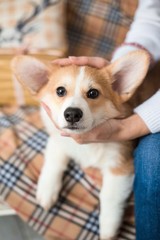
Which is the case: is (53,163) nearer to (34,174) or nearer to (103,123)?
(34,174)

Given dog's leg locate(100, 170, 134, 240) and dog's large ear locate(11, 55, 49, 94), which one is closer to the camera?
dog's large ear locate(11, 55, 49, 94)

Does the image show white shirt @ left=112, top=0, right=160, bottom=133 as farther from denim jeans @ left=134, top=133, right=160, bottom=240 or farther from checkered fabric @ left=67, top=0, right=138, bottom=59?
checkered fabric @ left=67, top=0, right=138, bottom=59

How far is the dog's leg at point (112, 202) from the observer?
45.3 inches

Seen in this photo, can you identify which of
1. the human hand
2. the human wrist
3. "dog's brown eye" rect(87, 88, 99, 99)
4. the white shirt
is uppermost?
the white shirt

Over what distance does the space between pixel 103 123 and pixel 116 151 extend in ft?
0.43

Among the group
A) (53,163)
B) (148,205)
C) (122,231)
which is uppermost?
(148,205)

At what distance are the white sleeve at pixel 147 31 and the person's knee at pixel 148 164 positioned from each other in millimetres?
279

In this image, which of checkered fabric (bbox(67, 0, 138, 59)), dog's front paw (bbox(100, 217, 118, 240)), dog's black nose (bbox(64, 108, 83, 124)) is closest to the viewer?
dog's black nose (bbox(64, 108, 83, 124))

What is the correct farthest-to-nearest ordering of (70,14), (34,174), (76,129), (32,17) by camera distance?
1. (70,14)
2. (32,17)
3. (34,174)
4. (76,129)

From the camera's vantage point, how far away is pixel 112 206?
1.15m

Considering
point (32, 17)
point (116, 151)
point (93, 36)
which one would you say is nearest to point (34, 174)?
point (116, 151)

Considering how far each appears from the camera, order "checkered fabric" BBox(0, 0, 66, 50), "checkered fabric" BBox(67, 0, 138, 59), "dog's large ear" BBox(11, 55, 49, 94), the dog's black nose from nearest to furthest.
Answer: the dog's black nose, "dog's large ear" BBox(11, 55, 49, 94), "checkered fabric" BBox(0, 0, 66, 50), "checkered fabric" BBox(67, 0, 138, 59)

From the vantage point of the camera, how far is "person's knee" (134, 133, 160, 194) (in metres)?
1.00

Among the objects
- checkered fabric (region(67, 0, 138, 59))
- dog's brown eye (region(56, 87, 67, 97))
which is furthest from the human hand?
checkered fabric (region(67, 0, 138, 59))
